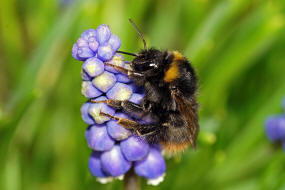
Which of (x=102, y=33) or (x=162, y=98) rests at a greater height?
(x=102, y=33)

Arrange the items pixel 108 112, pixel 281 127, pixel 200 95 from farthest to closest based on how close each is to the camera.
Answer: pixel 200 95 < pixel 281 127 < pixel 108 112

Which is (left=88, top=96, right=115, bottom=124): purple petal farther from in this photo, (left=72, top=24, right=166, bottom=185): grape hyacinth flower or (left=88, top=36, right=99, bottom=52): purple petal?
(left=88, top=36, right=99, bottom=52): purple petal

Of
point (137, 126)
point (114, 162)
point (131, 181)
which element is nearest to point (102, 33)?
point (137, 126)

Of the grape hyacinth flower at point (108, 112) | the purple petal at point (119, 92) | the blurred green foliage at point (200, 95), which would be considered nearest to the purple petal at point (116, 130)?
the grape hyacinth flower at point (108, 112)

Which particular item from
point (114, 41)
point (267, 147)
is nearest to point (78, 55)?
point (114, 41)

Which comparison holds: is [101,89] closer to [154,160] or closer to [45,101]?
[154,160]

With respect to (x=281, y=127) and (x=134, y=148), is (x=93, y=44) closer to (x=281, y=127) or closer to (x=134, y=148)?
(x=134, y=148)

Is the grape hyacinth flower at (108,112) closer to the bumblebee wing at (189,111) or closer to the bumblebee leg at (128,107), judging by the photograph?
the bumblebee leg at (128,107)
